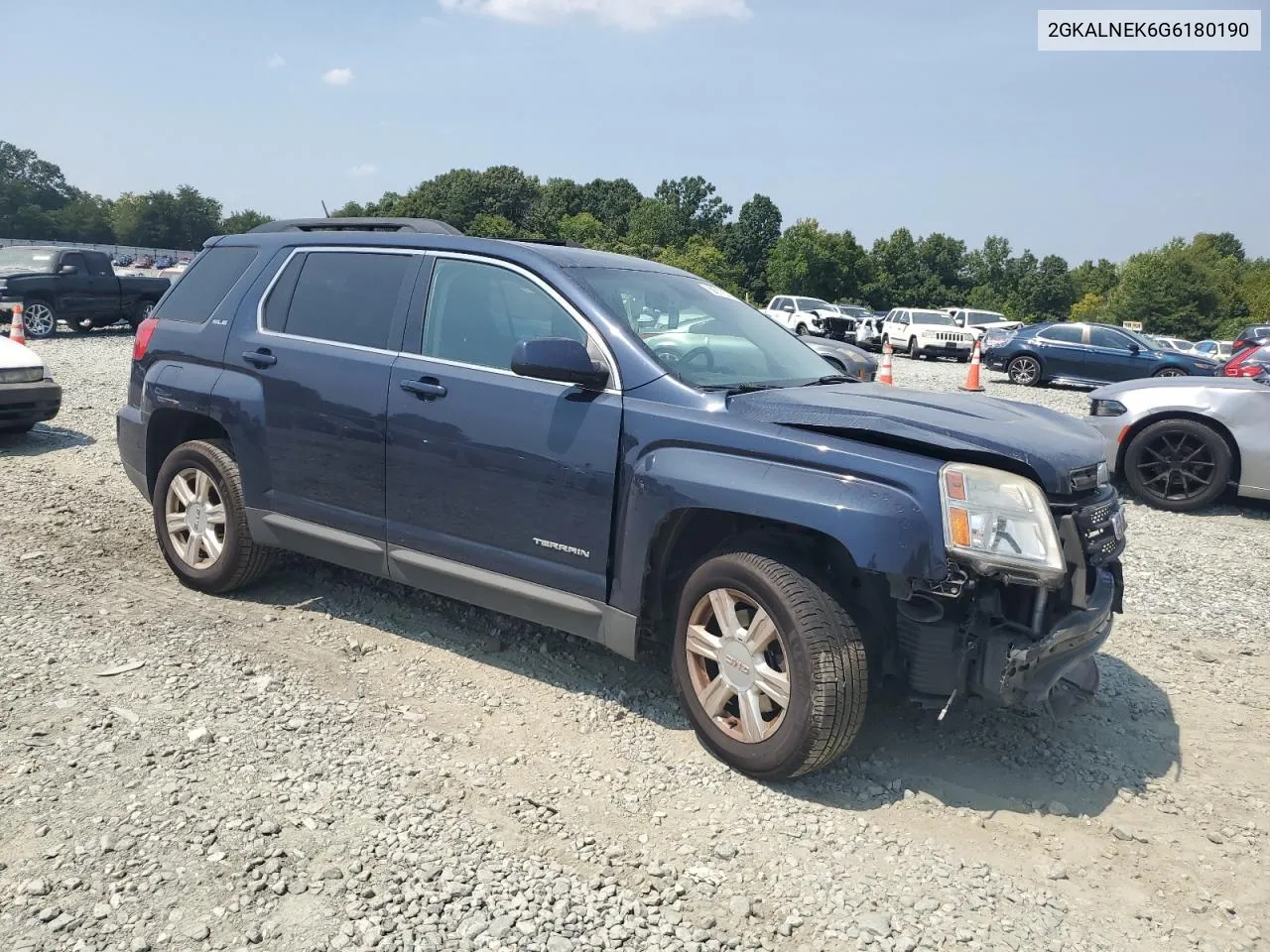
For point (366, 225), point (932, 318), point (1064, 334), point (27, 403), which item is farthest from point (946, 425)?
point (932, 318)

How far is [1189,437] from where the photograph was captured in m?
7.84

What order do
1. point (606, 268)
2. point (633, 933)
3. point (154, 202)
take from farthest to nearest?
point (154, 202) < point (606, 268) < point (633, 933)

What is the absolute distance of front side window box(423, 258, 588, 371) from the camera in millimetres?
3916

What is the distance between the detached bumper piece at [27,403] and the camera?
8195 mm

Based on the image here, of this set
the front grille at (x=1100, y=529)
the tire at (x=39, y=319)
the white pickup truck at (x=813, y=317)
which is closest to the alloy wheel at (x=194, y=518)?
the front grille at (x=1100, y=529)

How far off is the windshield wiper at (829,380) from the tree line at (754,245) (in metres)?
70.0

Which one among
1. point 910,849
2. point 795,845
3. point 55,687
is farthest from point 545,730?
point 55,687

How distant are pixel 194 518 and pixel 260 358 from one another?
984 mm

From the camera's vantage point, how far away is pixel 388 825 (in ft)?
9.70

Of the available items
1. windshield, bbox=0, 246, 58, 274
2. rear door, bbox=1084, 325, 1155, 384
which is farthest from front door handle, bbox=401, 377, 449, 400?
windshield, bbox=0, 246, 58, 274

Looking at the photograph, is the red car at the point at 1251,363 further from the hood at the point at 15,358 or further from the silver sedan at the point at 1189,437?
the hood at the point at 15,358

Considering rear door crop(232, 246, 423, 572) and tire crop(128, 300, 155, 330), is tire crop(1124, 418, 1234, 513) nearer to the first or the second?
rear door crop(232, 246, 423, 572)

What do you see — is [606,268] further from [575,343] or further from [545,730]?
[545,730]

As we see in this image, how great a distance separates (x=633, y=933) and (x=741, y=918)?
0.32m
